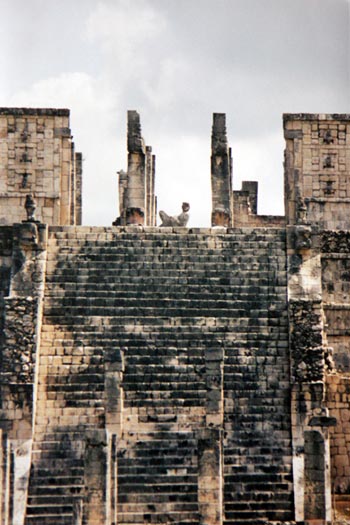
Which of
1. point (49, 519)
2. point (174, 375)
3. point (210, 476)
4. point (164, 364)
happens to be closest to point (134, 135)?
point (164, 364)

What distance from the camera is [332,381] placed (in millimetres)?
26688

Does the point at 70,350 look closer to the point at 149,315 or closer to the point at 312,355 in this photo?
the point at 149,315

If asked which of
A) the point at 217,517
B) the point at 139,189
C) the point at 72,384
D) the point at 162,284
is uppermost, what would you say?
the point at 139,189

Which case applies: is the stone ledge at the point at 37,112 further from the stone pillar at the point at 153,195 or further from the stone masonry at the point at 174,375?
the stone pillar at the point at 153,195

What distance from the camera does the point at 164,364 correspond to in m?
25.6

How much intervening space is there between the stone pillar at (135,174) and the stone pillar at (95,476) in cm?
1104

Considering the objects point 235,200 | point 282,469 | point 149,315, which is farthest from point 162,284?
point 235,200

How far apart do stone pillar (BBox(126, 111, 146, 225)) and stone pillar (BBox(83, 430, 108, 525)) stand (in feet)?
36.2

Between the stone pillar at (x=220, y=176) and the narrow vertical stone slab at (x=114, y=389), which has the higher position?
the stone pillar at (x=220, y=176)

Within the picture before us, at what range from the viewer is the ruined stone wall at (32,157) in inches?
1340

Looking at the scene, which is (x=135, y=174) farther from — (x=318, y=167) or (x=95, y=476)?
(x=95, y=476)

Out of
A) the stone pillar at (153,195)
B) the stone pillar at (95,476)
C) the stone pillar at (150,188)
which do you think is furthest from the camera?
the stone pillar at (153,195)

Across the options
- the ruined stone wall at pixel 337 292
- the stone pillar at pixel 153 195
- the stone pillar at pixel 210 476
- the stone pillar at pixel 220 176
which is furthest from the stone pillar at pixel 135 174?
the stone pillar at pixel 210 476

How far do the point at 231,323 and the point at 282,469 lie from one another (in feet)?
11.1
